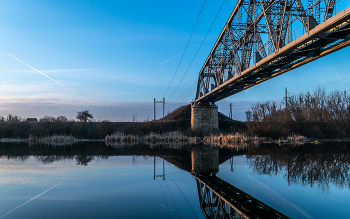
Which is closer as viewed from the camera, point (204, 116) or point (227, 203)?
point (227, 203)

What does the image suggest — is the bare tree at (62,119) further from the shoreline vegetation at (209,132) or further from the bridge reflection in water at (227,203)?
the bridge reflection in water at (227,203)

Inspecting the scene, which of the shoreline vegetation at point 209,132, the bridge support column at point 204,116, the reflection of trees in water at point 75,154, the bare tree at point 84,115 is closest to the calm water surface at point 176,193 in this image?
the reflection of trees in water at point 75,154

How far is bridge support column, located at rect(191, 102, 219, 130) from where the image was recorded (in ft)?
137

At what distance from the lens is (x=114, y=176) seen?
9750mm

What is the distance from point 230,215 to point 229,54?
2298 centimetres

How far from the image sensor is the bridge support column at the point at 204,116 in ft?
137

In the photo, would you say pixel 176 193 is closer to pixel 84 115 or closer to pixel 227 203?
pixel 227 203

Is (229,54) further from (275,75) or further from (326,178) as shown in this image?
(326,178)

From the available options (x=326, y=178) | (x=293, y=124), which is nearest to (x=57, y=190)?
(x=326, y=178)

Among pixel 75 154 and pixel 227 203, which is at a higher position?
pixel 75 154

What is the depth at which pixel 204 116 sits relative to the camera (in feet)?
138

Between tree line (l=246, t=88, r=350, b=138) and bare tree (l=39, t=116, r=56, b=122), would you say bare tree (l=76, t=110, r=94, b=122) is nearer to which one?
bare tree (l=39, t=116, r=56, b=122)

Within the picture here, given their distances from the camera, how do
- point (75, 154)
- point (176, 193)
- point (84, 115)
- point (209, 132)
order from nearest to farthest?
point (176, 193), point (75, 154), point (209, 132), point (84, 115)

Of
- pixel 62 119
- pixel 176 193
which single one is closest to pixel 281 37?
pixel 176 193
